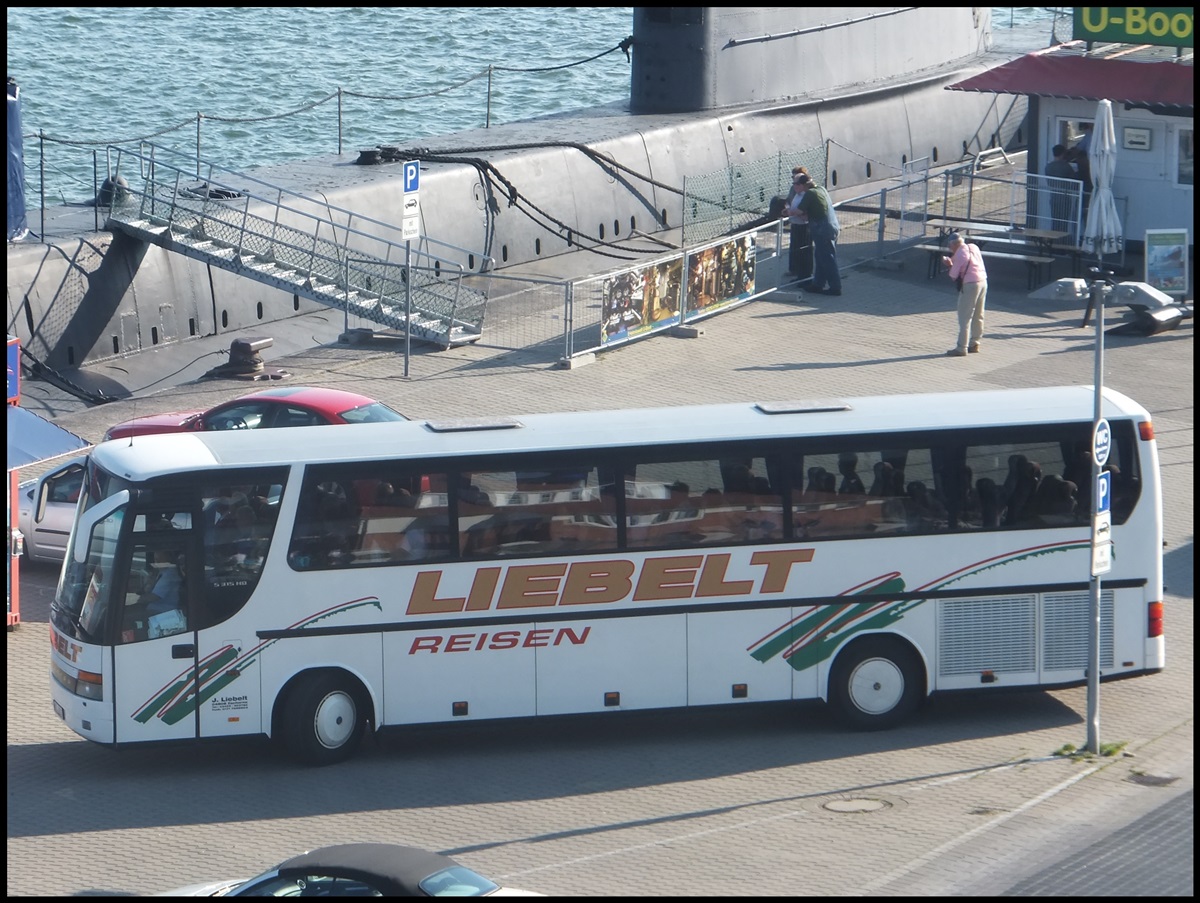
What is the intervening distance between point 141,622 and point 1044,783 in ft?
22.3

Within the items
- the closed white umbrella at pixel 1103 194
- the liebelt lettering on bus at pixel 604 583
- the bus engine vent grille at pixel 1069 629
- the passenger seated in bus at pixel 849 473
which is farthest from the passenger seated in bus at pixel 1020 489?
the closed white umbrella at pixel 1103 194

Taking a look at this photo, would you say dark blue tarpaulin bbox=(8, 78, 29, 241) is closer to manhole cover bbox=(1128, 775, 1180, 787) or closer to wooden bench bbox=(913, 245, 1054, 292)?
wooden bench bbox=(913, 245, 1054, 292)

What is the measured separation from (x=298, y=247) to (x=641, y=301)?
491cm

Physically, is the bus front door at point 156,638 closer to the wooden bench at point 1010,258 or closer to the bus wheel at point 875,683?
the bus wheel at point 875,683

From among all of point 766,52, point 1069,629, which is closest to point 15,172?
point 766,52

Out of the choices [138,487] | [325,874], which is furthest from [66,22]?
[325,874]

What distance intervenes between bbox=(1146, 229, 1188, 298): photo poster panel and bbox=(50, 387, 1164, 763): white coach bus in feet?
43.4

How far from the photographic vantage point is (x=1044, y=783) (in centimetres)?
1287

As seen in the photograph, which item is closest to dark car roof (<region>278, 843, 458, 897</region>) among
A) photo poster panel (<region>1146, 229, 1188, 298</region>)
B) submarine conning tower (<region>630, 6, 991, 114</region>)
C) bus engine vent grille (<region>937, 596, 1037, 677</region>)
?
bus engine vent grille (<region>937, 596, 1037, 677</region>)

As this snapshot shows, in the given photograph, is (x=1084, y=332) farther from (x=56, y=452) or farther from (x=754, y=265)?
(x=56, y=452)

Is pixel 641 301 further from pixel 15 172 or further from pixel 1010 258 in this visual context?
pixel 15 172

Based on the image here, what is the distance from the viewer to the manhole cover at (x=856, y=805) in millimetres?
12430

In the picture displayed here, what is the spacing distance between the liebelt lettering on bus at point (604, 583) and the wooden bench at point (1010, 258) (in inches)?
614

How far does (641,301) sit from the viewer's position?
24.9 meters
